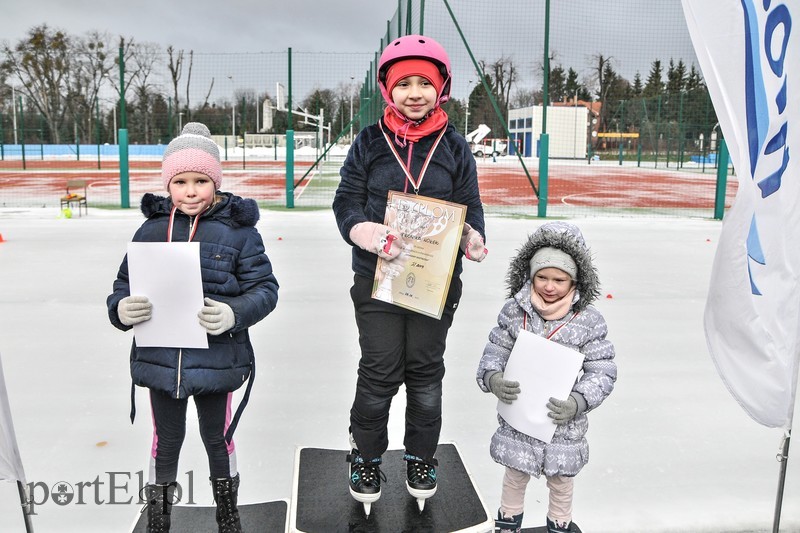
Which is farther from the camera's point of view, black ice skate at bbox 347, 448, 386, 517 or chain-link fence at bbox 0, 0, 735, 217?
chain-link fence at bbox 0, 0, 735, 217

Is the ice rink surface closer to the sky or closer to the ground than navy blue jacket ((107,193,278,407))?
closer to the ground

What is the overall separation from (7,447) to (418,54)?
1.45m

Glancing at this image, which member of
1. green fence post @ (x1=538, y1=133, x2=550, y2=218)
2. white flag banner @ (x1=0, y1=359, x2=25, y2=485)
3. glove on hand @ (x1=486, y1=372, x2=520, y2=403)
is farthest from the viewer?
green fence post @ (x1=538, y1=133, x2=550, y2=218)

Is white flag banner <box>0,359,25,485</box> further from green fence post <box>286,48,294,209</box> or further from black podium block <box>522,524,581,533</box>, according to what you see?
green fence post <box>286,48,294,209</box>

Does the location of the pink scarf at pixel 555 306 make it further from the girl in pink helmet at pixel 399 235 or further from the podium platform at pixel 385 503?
the podium platform at pixel 385 503

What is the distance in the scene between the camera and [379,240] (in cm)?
186

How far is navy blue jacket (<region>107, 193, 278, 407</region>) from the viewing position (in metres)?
1.81

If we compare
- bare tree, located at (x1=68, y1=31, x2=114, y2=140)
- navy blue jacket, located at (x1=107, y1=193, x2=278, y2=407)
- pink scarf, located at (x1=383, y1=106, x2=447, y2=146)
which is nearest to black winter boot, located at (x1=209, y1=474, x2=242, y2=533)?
navy blue jacket, located at (x1=107, y1=193, x2=278, y2=407)

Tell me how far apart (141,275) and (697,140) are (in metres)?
24.2

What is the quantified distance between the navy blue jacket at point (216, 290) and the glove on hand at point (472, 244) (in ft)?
1.83

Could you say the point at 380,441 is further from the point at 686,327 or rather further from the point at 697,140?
the point at 697,140

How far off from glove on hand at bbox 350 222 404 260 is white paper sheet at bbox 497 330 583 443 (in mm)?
414

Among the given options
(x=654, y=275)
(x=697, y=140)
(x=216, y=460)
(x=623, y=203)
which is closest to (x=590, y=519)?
(x=216, y=460)

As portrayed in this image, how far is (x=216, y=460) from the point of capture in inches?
75.9
